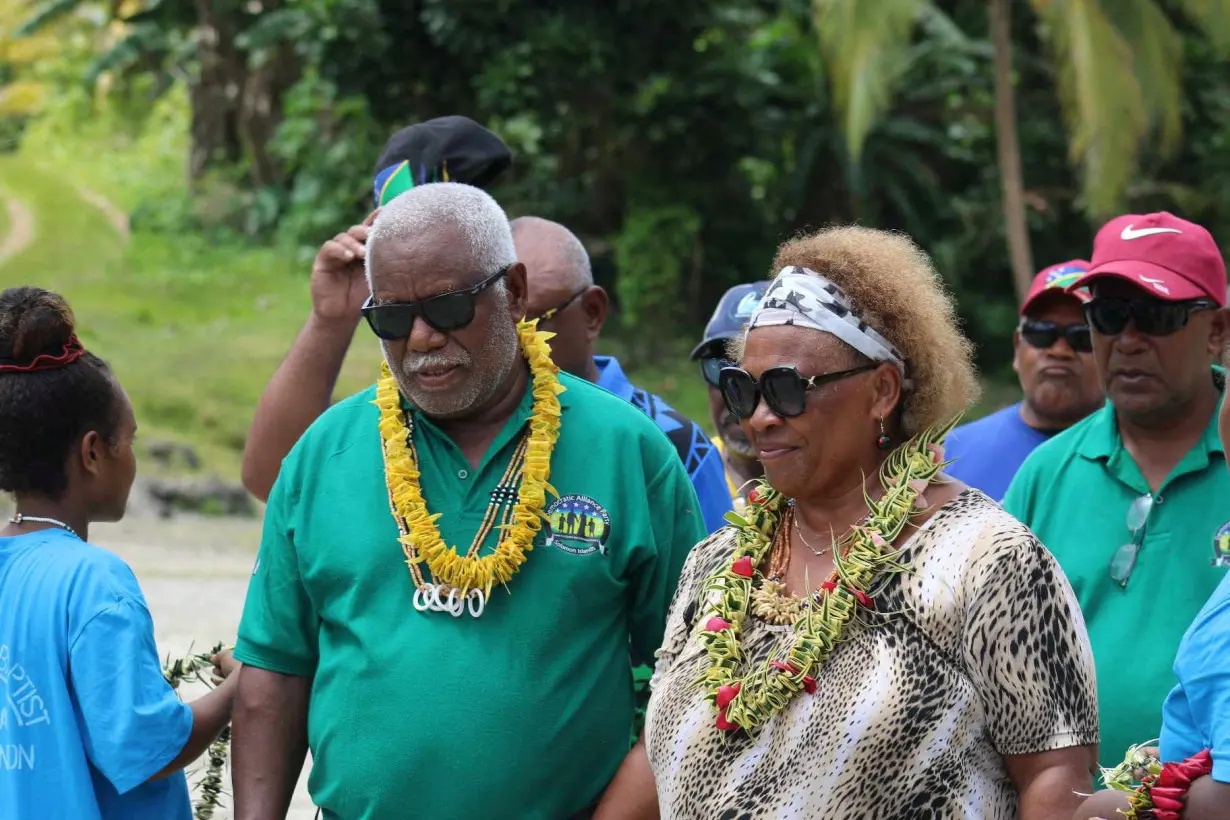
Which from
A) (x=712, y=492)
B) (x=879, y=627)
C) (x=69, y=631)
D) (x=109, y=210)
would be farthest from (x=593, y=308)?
(x=109, y=210)

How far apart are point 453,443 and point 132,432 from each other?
889 millimetres

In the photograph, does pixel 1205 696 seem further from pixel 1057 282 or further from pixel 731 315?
pixel 1057 282

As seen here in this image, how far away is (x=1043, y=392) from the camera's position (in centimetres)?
548

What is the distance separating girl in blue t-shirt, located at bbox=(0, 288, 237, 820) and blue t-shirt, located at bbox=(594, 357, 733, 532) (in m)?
1.46

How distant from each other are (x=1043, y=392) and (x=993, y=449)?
0.89ft

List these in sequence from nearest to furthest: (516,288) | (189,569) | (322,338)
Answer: (516,288) → (322,338) → (189,569)

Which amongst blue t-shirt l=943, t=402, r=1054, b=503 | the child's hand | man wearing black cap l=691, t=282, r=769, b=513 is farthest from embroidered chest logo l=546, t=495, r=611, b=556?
blue t-shirt l=943, t=402, r=1054, b=503

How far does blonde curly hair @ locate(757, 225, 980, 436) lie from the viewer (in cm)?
304

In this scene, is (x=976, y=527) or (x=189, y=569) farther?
(x=189, y=569)

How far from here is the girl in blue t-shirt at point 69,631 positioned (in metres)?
3.46

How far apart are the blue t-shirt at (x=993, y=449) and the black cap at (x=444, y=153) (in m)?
1.89

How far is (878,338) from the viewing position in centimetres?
301

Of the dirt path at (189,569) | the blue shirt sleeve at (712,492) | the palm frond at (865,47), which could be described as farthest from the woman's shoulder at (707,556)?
the palm frond at (865,47)

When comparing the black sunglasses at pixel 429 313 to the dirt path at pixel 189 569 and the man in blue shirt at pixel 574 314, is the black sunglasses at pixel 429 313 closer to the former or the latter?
the man in blue shirt at pixel 574 314
